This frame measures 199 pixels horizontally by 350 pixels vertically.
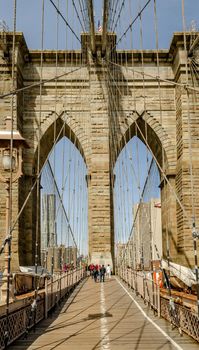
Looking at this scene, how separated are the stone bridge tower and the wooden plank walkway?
1218 centimetres

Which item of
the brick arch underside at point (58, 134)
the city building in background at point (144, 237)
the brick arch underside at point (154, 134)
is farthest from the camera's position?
the brick arch underside at point (58, 134)

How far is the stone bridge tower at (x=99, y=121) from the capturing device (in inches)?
914

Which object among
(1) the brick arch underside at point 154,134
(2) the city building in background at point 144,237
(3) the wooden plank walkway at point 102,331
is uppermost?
(1) the brick arch underside at point 154,134

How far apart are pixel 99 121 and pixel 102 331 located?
17.6 m

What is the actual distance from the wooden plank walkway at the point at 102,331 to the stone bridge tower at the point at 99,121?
40.0ft

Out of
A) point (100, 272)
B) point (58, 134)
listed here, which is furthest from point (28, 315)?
point (58, 134)

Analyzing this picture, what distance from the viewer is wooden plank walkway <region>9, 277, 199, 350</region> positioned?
6402mm

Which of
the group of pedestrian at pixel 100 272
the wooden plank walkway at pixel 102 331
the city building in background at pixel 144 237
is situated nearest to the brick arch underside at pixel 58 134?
the city building in background at pixel 144 237

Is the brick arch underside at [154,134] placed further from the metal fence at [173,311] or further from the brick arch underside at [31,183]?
the metal fence at [173,311]

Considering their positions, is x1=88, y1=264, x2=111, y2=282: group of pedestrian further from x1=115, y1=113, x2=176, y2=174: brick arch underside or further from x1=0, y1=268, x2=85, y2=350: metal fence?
x1=0, y1=268, x2=85, y2=350: metal fence

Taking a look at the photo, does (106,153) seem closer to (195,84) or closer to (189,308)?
(195,84)

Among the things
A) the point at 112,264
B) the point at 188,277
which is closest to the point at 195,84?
the point at 112,264

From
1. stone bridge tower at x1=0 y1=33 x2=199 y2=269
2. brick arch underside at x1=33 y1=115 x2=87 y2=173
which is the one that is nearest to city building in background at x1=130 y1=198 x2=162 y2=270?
stone bridge tower at x1=0 y1=33 x2=199 y2=269

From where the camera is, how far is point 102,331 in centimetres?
756
